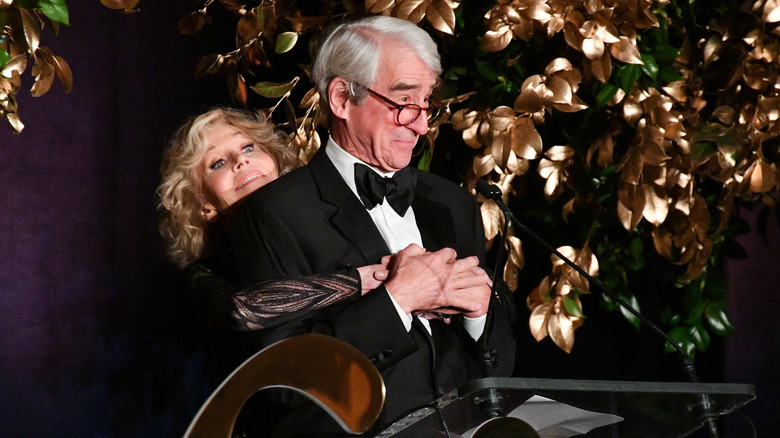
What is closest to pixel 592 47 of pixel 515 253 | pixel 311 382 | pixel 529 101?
pixel 529 101

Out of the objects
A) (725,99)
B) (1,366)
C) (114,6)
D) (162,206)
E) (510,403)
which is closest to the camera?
(510,403)

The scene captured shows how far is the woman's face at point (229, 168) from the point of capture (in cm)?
212

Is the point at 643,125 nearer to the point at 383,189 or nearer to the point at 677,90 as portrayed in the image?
the point at 677,90

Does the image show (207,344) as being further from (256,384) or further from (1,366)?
(256,384)

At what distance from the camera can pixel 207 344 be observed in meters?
2.47

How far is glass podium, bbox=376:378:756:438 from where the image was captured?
4.37 feet

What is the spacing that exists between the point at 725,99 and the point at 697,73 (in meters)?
0.09

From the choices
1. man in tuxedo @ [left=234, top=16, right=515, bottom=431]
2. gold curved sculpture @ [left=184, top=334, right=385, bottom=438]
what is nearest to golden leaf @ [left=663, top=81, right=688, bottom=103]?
man in tuxedo @ [left=234, top=16, right=515, bottom=431]

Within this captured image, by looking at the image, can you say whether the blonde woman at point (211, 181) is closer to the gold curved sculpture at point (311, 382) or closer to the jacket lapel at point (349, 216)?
the jacket lapel at point (349, 216)

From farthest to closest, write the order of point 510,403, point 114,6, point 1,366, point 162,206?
point 162,206
point 1,366
point 114,6
point 510,403

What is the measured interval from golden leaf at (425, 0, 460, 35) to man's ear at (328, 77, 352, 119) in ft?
0.95

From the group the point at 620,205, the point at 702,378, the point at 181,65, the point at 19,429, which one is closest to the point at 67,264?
the point at 19,429

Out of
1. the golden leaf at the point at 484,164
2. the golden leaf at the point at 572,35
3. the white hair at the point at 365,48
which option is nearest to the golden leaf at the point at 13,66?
the white hair at the point at 365,48

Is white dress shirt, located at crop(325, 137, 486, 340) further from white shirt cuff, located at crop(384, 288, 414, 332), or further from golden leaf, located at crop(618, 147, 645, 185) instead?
golden leaf, located at crop(618, 147, 645, 185)
